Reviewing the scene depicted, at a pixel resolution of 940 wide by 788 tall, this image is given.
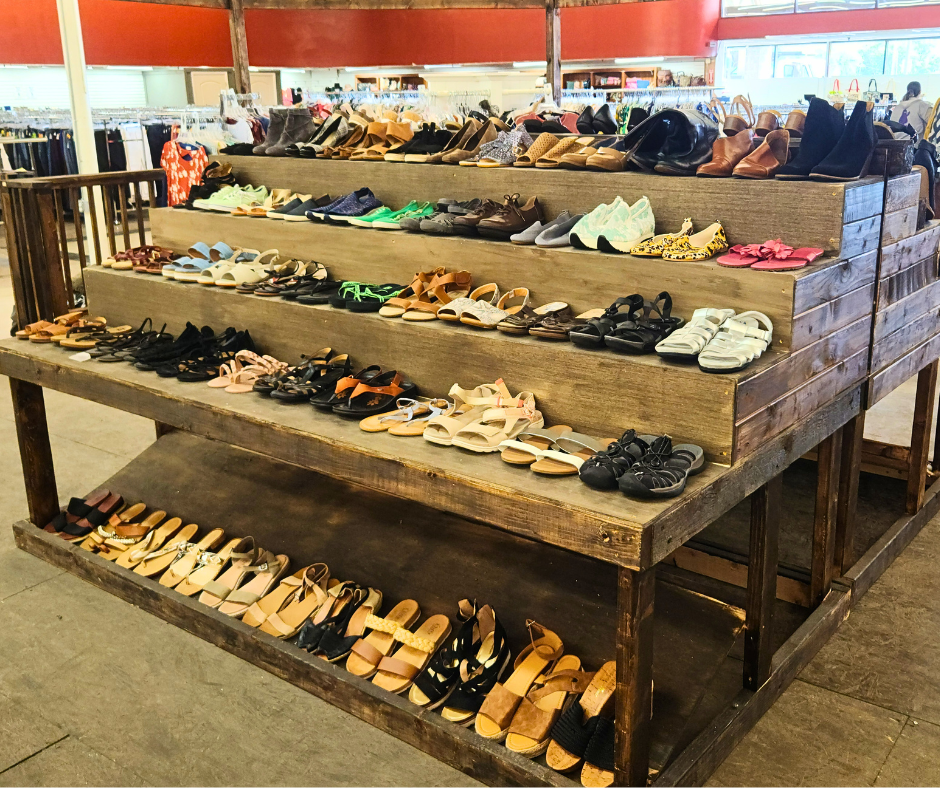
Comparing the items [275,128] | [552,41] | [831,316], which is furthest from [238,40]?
[831,316]

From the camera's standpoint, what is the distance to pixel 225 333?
3.21m

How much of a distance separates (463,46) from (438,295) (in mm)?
10578

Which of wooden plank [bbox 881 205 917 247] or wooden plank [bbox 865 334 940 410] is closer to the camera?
wooden plank [bbox 881 205 917 247]

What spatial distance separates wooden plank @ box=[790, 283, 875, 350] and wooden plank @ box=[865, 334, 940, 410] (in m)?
0.27

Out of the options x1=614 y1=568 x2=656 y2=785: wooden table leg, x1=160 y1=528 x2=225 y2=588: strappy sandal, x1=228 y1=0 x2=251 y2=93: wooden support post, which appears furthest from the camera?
x1=228 y1=0 x2=251 y2=93: wooden support post

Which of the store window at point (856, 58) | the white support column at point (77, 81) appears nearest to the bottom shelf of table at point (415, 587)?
the white support column at point (77, 81)

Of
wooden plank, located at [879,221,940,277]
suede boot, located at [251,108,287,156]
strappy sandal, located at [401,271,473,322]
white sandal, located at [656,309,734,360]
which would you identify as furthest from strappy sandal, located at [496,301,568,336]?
suede boot, located at [251,108,287,156]

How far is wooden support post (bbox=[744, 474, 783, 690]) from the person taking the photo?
231 cm

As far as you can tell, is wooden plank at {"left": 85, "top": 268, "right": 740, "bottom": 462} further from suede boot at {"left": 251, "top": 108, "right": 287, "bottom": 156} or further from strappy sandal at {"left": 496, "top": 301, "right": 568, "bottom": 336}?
suede boot at {"left": 251, "top": 108, "right": 287, "bottom": 156}

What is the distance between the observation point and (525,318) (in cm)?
256

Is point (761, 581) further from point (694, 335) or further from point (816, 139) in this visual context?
point (816, 139)

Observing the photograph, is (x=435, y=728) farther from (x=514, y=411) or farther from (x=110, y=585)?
(x=110, y=585)

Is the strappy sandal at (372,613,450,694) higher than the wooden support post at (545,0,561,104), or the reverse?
the wooden support post at (545,0,561,104)

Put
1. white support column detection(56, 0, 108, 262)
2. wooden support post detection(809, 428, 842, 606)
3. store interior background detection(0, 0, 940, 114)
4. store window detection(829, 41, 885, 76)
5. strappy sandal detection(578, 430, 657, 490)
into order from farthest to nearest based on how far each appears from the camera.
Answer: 1. store window detection(829, 41, 885, 76)
2. store interior background detection(0, 0, 940, 114)
3. white support column detection(56, 0, 108, 262)
4. wooden support post detection(809, 428, 842, 606)
5. strappy sandal detection(578, 430, 657, 490)
